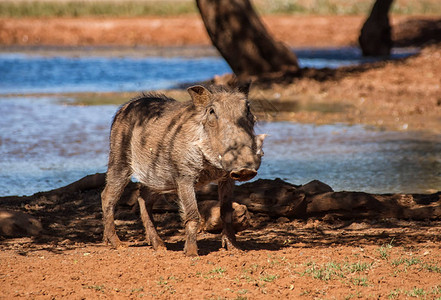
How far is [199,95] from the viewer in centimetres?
680

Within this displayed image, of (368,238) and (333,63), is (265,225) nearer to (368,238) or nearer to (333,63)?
(368,238)

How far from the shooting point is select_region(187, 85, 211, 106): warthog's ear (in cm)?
674

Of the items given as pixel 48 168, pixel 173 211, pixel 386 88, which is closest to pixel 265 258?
pixel 173 211

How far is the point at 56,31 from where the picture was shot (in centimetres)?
4212

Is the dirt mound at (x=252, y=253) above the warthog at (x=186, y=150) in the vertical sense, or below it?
below

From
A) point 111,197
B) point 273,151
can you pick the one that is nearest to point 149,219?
point 111,197

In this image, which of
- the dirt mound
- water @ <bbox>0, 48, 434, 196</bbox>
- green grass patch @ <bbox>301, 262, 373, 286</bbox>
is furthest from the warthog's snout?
water @ <bbox>0, 48, 434, 196</bbox>

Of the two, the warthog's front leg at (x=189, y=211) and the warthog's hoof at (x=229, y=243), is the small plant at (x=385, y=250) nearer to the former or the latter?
the warthog's hoof at (x=229, y=243)

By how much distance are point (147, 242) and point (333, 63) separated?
826 inches

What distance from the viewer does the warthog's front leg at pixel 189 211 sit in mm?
6793

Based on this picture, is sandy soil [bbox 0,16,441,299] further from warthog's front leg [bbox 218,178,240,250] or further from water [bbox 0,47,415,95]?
water [bbox 0,47,415,95]

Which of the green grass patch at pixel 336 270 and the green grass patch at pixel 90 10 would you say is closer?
the green grass patch at pixel 336 270

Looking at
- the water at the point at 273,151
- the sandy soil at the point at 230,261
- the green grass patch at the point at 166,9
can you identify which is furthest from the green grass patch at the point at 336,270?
the green grass patch at the point at 166,9

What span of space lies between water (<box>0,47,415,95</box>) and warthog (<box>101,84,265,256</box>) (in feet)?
43.7
